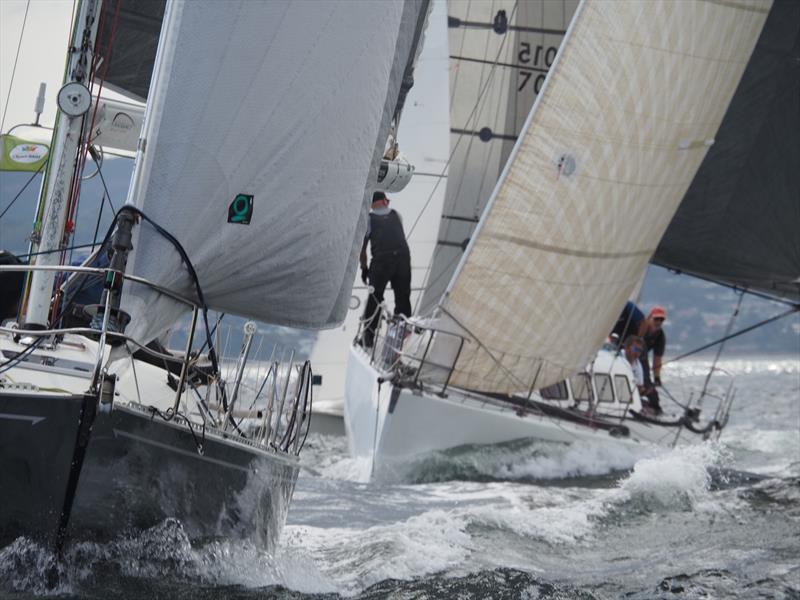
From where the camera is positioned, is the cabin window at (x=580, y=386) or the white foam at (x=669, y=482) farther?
the cabin window at (x=580, y=386)

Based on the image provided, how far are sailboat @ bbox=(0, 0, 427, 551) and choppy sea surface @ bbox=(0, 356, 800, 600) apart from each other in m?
0.20

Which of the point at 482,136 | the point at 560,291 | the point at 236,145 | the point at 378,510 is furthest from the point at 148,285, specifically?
the point at 482,136

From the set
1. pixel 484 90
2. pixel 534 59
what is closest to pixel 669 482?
pixel 534 59

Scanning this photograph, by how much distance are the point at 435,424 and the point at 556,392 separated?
2.86m

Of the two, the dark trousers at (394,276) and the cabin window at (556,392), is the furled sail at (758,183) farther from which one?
the dark trousers at (394,276)

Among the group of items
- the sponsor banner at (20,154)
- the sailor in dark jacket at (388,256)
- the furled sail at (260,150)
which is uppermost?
the furled sail at (260,150)

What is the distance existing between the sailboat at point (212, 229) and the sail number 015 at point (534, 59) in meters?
9.35

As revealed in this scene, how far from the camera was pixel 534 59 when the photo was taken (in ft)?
52.0

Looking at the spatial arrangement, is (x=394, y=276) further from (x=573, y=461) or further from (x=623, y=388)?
(x=623, y=388)

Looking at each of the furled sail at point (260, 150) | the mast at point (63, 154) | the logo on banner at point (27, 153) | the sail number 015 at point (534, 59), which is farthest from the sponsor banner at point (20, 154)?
the sail number 015 at point (534, 59)

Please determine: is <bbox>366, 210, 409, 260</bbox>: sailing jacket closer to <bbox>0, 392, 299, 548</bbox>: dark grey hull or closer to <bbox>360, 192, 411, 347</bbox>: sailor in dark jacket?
<bbox>360, 192, 411, 347</bbox>: sailor in dark jacket

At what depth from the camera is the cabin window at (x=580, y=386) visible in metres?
14.5

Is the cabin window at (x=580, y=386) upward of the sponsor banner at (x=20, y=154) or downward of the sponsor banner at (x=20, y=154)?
downward

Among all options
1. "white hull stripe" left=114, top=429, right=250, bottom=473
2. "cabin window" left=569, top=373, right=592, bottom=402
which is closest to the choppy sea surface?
"white hull stripe" left=114, top=429, right=250, bottom=473
